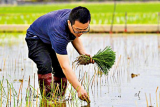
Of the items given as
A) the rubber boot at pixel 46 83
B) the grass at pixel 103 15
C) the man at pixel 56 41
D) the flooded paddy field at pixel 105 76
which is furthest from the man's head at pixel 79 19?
the grass at pixel 103 15

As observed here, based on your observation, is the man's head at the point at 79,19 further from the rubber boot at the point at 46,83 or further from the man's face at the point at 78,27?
the rubber boot at the point at 46,83

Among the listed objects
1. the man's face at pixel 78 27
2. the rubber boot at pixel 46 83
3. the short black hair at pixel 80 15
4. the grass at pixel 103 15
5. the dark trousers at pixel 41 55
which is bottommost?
the rubber boot at pixel 46 83

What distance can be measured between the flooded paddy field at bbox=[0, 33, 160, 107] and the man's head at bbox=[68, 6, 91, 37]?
31.5 inches

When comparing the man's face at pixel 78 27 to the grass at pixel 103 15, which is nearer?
the man's face at pixel 78 27

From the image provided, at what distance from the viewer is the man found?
4762 mm

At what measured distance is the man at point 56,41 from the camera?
15.6ft

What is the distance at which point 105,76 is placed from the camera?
7316 millimetres

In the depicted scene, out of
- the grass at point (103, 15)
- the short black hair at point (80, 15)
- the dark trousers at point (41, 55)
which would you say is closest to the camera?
the short black hair at point (80, 15)

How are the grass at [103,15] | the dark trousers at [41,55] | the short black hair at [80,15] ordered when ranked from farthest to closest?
the grass at [103,15]
the dark trousers at [41,55]
the short black hair at [80,15]

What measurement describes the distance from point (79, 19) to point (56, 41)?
375 millimetres

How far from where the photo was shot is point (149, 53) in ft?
33.7

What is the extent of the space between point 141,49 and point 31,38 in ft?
18.8

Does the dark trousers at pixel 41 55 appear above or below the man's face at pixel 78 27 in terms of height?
below

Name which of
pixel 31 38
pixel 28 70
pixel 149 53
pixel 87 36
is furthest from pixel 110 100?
pixel 87 36
